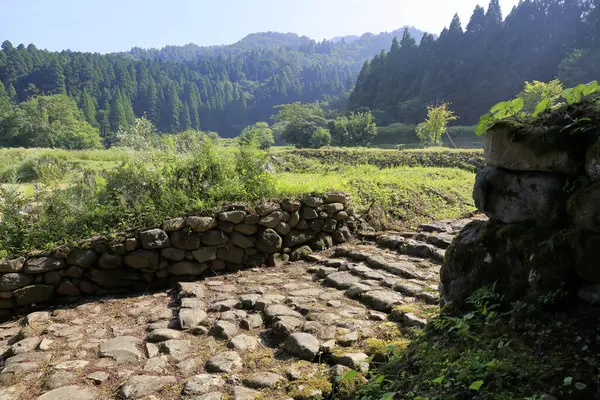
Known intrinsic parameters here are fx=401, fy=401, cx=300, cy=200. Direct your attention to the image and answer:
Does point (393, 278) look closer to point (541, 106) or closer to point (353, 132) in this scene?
point (541, 106)

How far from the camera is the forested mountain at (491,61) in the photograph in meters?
53.9

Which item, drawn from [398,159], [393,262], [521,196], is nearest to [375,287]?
[393,262]

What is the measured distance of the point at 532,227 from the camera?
2182 mm

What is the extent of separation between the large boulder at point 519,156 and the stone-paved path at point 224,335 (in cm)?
143

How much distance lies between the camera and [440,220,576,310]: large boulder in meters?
1.99

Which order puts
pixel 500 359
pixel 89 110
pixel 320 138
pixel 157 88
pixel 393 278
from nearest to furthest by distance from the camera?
pixel 500 359 → pixel 393 278 → pixel 320 138 → pixel 89 110 → pixel 157 88

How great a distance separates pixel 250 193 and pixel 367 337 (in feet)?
9.40

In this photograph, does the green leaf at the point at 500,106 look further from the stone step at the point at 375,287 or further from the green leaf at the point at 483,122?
the stone step at the point at 375,287

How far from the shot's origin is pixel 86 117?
7150 centimetres

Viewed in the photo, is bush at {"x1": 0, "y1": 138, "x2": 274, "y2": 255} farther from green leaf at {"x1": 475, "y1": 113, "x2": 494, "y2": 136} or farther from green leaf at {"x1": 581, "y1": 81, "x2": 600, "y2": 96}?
green leaf at {"x1": 581, "y1": 81, "x2": 600, "y2": 96}

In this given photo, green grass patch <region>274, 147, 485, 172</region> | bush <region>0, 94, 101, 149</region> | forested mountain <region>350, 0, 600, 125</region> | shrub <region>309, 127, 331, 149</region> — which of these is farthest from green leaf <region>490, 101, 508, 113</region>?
forested mountain <region>350, 0, 600, 125</region>

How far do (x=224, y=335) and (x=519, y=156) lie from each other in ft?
8.39

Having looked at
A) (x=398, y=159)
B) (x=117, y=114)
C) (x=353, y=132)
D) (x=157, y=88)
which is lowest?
(x=398, y=159)

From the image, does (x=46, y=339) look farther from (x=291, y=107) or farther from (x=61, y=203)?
(x=291, y=107)
